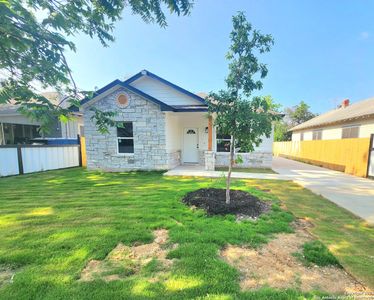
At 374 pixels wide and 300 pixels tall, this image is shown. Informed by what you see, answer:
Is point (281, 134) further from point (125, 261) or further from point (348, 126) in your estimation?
point (125, 261)

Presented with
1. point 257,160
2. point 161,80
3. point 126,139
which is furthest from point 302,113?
point 126,139

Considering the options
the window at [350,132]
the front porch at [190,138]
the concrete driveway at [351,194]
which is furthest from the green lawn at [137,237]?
the window at [350,132]

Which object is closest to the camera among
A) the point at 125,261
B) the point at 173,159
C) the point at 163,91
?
the point at 125,261

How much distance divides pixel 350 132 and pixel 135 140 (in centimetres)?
1335

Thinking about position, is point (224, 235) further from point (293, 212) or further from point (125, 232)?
point (293, 212)

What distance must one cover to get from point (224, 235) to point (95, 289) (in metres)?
2.09

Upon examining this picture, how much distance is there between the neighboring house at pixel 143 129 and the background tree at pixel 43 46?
599 cm

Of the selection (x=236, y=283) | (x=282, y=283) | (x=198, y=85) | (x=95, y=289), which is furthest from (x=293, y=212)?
(x=198, y=85)

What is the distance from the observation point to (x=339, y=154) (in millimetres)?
Result: 11812

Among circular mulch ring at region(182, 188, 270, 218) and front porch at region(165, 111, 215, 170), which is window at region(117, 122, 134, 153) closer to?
front porch at region(165, 111, 215, 170)

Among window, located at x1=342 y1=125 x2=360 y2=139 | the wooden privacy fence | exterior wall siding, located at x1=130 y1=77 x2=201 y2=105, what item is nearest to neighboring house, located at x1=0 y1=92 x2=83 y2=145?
exterior wall siding, located at x1=130 y1=77 x2=201 y2=105

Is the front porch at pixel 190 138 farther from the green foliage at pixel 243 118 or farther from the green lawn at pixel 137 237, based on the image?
the green foliage at pixel 243 118

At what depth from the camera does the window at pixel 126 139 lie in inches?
416

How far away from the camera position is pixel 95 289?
2.16m
